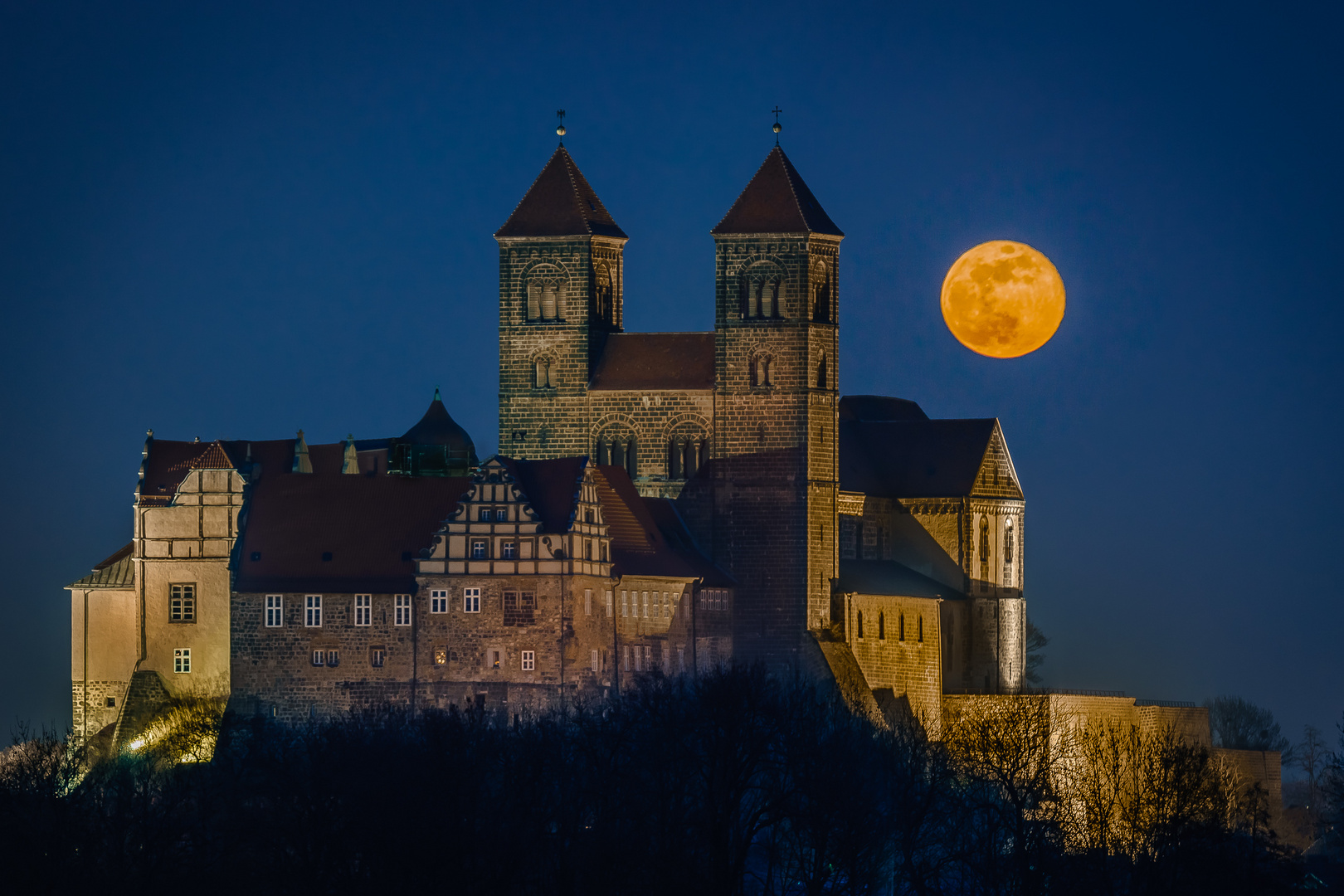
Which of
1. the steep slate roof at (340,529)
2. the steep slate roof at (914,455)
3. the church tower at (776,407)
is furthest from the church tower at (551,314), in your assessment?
the steep slate roof at (914,455)

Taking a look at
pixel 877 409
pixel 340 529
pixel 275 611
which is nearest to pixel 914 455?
pixel 877 409

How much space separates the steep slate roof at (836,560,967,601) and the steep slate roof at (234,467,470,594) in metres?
17.4

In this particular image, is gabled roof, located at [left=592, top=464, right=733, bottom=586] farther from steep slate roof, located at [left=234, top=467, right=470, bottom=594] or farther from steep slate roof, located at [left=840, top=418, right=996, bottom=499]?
steep slate roof, located at [left=840, top=418, right=996, bottom=499]

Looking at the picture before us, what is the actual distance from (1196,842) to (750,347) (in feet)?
109

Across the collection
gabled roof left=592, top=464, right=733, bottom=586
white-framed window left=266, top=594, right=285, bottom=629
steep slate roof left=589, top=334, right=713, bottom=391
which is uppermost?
steep slate roof left=589, top=334, right=713, bottom=391

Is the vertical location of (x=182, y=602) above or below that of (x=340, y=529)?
below

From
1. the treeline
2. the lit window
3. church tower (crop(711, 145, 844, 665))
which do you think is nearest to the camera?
the treeline

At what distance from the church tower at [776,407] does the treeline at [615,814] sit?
38.2 feet

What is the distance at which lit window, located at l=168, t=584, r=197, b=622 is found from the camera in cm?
11606

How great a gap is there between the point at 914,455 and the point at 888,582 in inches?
288

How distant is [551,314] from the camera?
128m

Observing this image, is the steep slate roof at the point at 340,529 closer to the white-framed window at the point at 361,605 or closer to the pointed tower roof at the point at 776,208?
the white-framed window at the point at 361,605

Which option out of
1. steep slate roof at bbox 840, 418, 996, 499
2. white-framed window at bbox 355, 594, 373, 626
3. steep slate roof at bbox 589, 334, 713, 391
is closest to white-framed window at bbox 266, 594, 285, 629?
white-framed window at bbox 355, 594, 373, 626

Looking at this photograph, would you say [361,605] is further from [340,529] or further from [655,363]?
[655,363]
